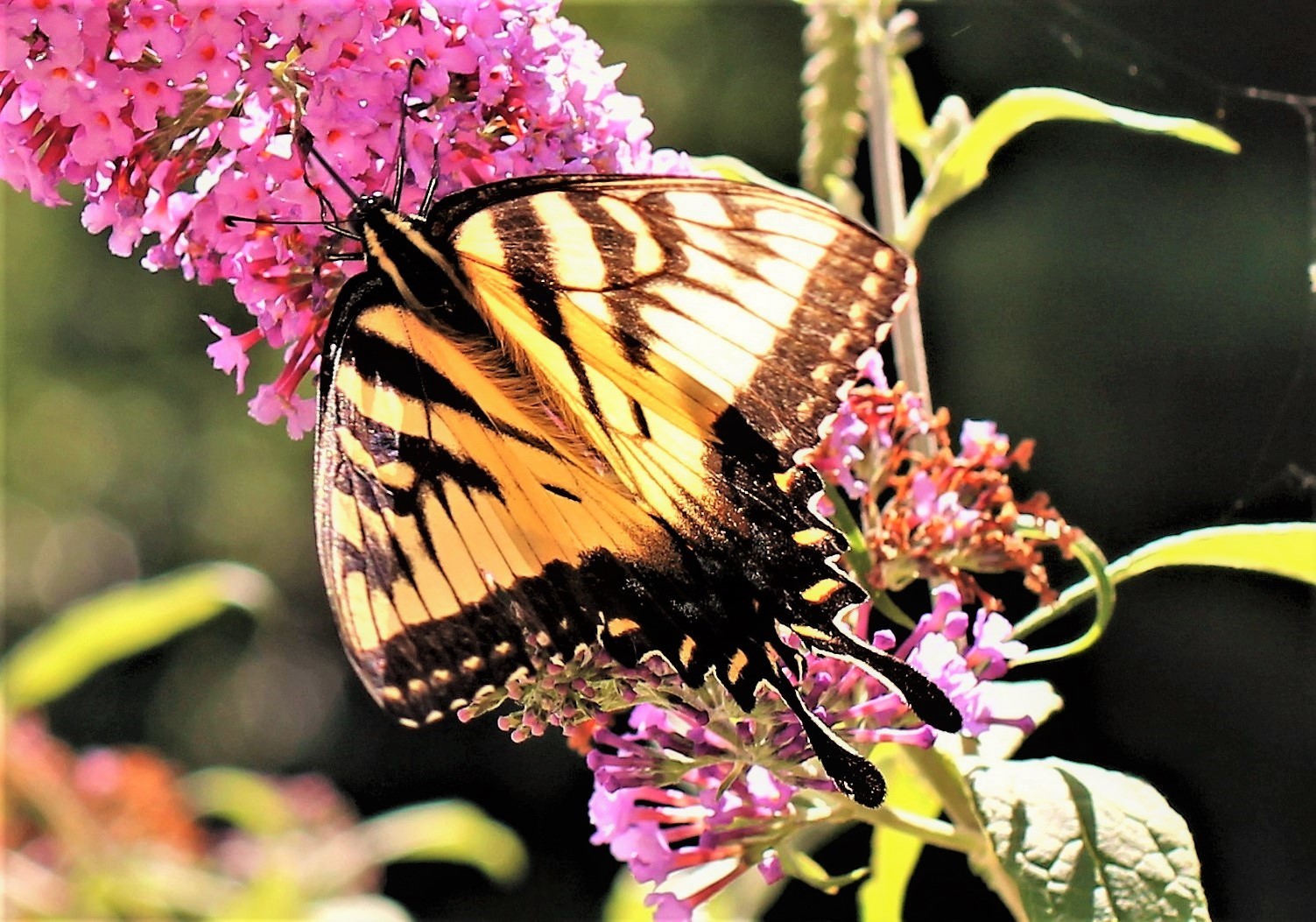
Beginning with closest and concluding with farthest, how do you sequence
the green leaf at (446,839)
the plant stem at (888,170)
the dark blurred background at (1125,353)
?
the plant stem at (888,170), the green leaf at (446,839), the dark blurred background at (1125,353)

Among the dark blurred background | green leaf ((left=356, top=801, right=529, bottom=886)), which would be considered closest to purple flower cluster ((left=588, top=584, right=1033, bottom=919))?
the dark blurred background

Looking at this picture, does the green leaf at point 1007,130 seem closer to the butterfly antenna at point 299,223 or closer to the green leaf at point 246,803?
the butterfly antenna at point 299,223

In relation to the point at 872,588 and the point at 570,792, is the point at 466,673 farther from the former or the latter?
the point at 570,792

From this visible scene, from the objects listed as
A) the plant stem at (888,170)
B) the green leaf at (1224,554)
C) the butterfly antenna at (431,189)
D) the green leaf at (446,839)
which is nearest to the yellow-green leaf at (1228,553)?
the green leaf at (1224,554)

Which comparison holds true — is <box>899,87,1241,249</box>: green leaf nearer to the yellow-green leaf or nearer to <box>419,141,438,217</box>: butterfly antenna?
the yellow-green leaf

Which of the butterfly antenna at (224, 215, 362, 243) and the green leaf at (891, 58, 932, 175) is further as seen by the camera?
the green leaf at (891, 58, 932, 175)

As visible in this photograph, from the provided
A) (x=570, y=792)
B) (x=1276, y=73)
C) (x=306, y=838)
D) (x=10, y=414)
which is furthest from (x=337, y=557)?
(x=10, y=414)

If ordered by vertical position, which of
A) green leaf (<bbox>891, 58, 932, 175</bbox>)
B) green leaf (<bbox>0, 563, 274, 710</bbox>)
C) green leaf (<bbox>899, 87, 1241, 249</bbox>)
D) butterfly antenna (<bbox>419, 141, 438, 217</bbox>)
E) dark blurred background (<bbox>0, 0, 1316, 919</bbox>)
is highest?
butterfly antenna (<bbox>419, 141, 438, 217</bbox>)

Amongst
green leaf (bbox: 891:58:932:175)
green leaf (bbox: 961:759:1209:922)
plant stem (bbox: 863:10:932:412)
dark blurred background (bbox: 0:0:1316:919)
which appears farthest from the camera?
dark blurred background (bbox: 0:0:1316:919)
